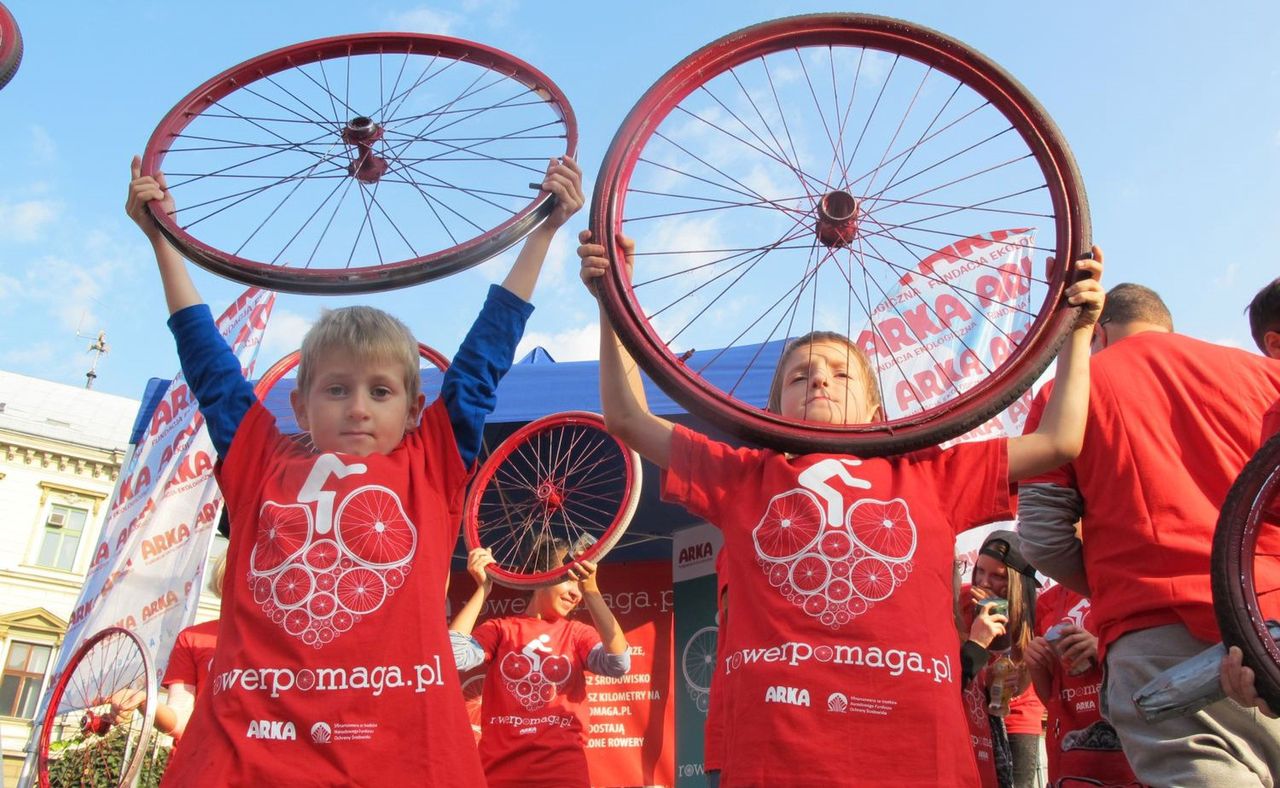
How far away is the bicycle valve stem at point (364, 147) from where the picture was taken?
3359 millimetres

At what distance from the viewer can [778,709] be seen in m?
2.07

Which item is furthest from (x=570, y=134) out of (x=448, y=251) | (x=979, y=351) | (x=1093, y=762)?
(x=979, y=351)

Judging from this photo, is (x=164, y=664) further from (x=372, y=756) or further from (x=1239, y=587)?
(x=1239, y=587)

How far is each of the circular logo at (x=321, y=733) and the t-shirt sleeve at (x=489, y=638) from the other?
302 cm

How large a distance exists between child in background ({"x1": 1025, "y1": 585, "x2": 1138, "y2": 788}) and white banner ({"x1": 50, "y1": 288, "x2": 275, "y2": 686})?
462 centimetres

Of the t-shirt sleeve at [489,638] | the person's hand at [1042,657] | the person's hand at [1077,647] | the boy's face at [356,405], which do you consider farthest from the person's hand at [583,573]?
the boy's face at [356,405]

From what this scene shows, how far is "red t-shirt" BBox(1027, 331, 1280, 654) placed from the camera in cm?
229

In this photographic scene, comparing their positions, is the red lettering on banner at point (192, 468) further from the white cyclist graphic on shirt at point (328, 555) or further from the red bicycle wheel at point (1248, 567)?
the red bicycle wheel at point (1248, 567)

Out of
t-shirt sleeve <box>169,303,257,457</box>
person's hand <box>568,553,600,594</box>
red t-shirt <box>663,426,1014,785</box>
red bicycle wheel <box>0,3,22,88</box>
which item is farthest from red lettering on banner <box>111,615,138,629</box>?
red t-shirt <box>663,426,1014,785</box>

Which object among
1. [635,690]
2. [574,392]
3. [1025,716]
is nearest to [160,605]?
[574,392]

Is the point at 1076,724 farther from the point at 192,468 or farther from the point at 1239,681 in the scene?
the point at 192,468

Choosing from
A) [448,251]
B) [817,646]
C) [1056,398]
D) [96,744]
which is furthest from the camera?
[96,744]

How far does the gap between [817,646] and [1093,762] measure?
4.49 ft

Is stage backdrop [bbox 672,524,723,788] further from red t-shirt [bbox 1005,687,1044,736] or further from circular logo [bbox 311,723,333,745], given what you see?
circular logo [bbox 311,723,333,745]
